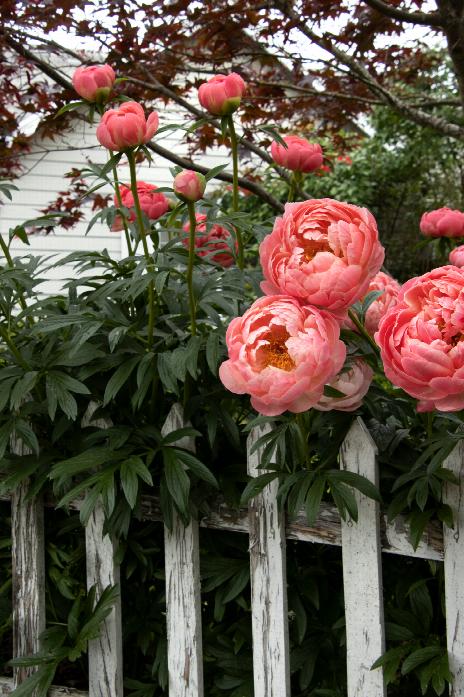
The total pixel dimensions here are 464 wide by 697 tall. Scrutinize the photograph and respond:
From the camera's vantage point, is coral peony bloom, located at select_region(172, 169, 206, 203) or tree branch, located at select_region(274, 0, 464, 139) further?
tree branch, located at select_region(274, 0, 464, 139)

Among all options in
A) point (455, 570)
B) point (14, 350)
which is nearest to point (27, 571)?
point (14, 350)

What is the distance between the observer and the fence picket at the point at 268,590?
154 centimetres

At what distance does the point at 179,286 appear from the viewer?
166 centimetres

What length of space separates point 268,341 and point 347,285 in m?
0.13

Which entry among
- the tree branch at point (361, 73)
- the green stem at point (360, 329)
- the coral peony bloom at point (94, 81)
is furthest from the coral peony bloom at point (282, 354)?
the tree branch at point (361, 73)

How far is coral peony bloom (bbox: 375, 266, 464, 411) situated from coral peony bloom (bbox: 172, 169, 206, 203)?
40 cm

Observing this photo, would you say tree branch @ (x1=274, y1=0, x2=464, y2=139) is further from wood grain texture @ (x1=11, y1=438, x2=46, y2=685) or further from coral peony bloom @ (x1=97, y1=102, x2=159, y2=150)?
wood grain texture @ (x1=11, y1=438, x2=46, y2=685)

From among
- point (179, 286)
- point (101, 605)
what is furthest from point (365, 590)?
point (179, 286)

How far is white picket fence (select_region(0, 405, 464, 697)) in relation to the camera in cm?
141

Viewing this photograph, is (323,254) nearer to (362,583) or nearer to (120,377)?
(120,377)

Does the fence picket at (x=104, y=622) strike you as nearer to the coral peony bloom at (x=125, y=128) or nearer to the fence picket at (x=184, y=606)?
the fence picket at (x=184, y=606)

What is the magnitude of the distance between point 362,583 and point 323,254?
2.14 feet

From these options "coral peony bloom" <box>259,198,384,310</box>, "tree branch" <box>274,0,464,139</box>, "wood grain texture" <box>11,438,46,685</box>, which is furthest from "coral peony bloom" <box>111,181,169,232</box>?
"tree branch" <box>274,0,464,139</box>

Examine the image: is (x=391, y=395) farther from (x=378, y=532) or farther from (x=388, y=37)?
(x=388, y=37)
